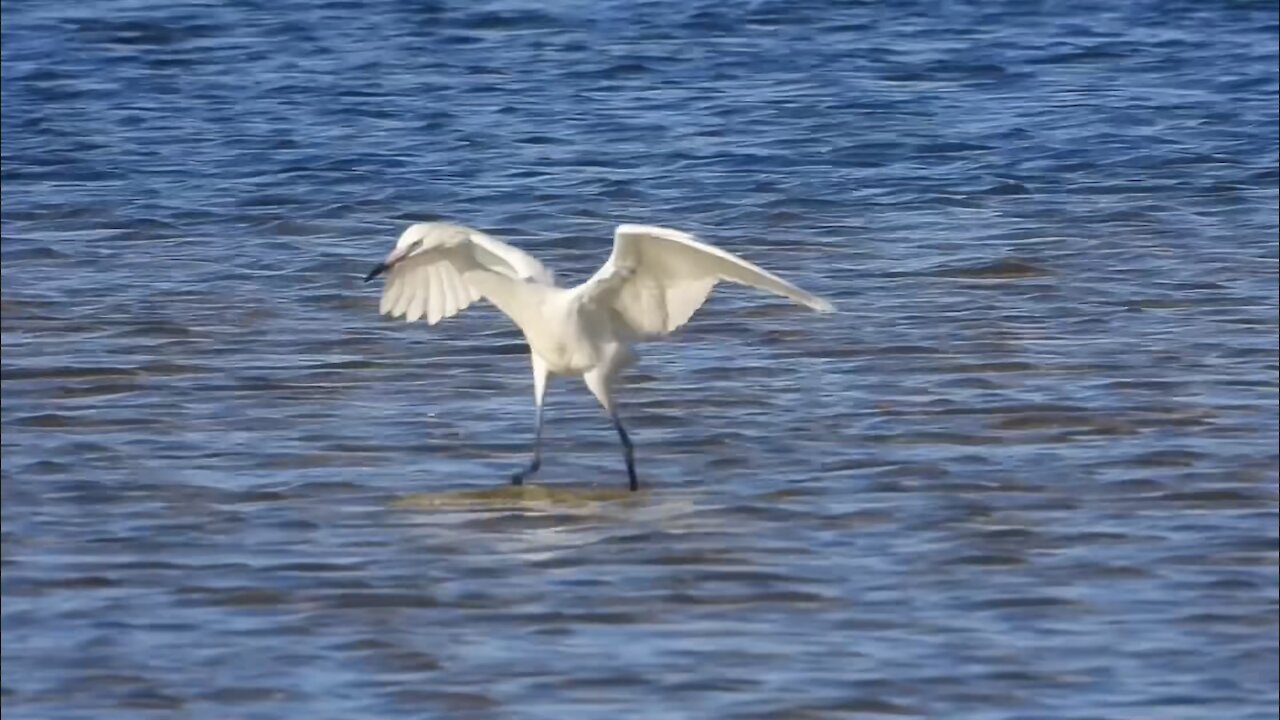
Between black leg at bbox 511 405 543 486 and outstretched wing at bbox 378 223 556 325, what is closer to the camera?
black leg at bbox 511 405 543 486

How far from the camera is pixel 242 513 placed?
784 centimetres

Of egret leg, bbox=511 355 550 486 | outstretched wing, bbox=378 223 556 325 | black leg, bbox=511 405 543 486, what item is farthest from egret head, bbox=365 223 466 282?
black leg, bbox=511 405 543 486

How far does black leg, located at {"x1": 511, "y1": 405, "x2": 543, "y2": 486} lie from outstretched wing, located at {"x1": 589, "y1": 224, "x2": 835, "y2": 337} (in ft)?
1.40

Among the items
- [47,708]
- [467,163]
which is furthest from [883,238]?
[47,708]

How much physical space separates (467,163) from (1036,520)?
7134 millimetres

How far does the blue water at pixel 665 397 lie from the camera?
6.43 meters

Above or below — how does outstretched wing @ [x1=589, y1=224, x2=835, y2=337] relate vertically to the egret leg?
above

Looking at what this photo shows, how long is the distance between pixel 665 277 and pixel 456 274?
3.06 feet

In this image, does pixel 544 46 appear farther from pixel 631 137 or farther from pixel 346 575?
pixel 346 575

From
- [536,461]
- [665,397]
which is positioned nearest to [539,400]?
[536,461]

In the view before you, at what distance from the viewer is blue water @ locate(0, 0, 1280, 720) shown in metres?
6.43

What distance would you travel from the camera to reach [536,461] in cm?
838

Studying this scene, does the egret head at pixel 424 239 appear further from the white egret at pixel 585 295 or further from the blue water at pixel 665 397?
the blue water at pixel 665 397

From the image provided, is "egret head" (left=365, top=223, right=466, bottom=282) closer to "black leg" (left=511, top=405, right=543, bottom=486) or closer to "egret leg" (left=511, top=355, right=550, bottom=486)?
"egret leg" (left=511, top=355, right=550, bottom=486)
